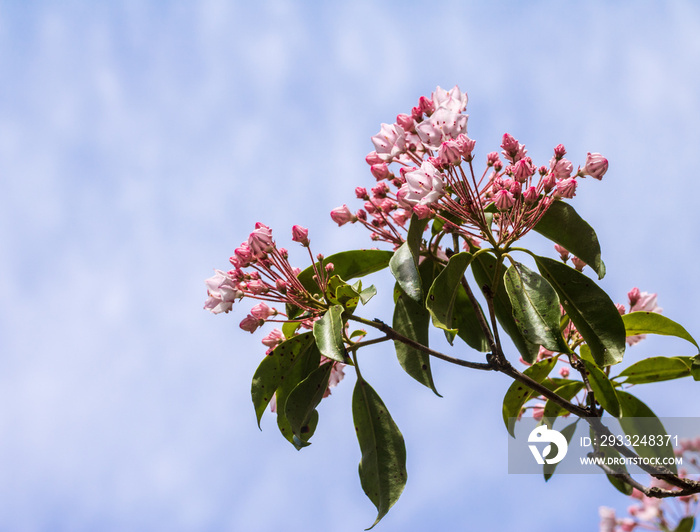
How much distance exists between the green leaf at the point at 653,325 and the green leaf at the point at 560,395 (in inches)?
13.0

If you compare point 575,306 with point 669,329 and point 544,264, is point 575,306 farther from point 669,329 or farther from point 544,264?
point 669,329

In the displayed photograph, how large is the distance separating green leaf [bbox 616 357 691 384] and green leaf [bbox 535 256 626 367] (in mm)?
537

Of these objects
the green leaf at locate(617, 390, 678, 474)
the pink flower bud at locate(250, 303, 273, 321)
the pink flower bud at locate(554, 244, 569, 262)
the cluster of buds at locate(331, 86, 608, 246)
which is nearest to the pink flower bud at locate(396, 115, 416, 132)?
the cluster of buds at locate(331, 86, 608, 246)

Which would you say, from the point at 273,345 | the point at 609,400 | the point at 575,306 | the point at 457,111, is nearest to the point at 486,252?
the point at 575,306

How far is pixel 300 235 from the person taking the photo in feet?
8.62

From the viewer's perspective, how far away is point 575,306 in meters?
2.40

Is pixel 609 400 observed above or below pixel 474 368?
below

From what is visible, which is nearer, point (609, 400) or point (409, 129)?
point (609, 400)

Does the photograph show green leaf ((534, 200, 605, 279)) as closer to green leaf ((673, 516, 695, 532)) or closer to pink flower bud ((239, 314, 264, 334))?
pink flower bud ((239, 314, 264, 334))

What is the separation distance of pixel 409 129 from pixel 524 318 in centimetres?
89

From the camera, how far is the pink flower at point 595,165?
2553mm

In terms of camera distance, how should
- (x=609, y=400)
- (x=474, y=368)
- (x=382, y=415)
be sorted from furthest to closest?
(x=382, y=415) < (x=609, y=400) < (x=474, y=368)

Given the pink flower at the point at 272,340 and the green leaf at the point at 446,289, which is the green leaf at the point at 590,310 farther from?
the pink flower at the point at 272,340

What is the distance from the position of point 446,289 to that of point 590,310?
0.51m
